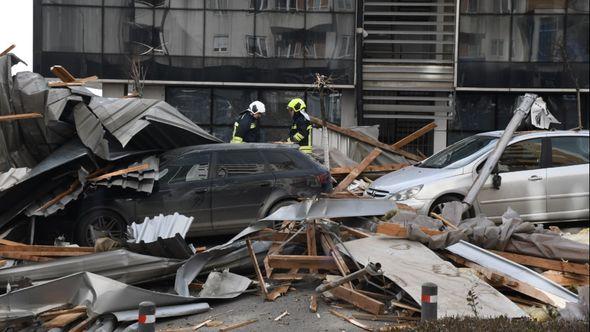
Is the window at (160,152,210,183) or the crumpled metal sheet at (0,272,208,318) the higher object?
the window at (160,152,210,183)

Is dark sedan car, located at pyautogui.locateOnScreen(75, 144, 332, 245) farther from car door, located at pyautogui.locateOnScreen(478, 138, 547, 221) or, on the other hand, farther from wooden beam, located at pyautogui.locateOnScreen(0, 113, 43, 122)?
car door, located at pyautogui.locateOnScreen(478, 138, 547, 221)

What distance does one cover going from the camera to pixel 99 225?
31.2 ft

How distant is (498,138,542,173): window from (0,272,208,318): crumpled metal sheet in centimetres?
401

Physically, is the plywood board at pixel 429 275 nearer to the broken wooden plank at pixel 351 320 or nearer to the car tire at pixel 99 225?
the broken wooden plank at pixel 351 320

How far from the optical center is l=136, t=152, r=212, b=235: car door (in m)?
9.60

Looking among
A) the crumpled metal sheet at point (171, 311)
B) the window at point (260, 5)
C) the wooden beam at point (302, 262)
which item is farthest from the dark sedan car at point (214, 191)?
the window at point (260, 5)

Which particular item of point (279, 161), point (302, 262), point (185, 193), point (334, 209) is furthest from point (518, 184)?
point (185, 193)

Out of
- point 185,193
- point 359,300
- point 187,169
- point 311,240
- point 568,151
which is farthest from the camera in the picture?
point 187,169

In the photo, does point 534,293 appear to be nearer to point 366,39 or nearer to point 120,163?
point 120,163

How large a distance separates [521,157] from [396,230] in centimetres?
196

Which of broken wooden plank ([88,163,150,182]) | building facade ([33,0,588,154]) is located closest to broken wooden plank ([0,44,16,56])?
broken wooden plank ([88,163,150,182])

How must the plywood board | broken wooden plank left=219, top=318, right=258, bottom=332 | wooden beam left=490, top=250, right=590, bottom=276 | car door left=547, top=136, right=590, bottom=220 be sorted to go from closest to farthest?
car door left=547, top=136, right=590, bottom=220 → the plywood board → wooden beam left=490, top=250, right=590, bottom=276 → broken wooden plank left=219, top=318, right=258, bottom=332

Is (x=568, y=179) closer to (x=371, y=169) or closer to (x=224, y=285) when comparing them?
(x=224, y=285)

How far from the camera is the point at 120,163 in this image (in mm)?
9969
